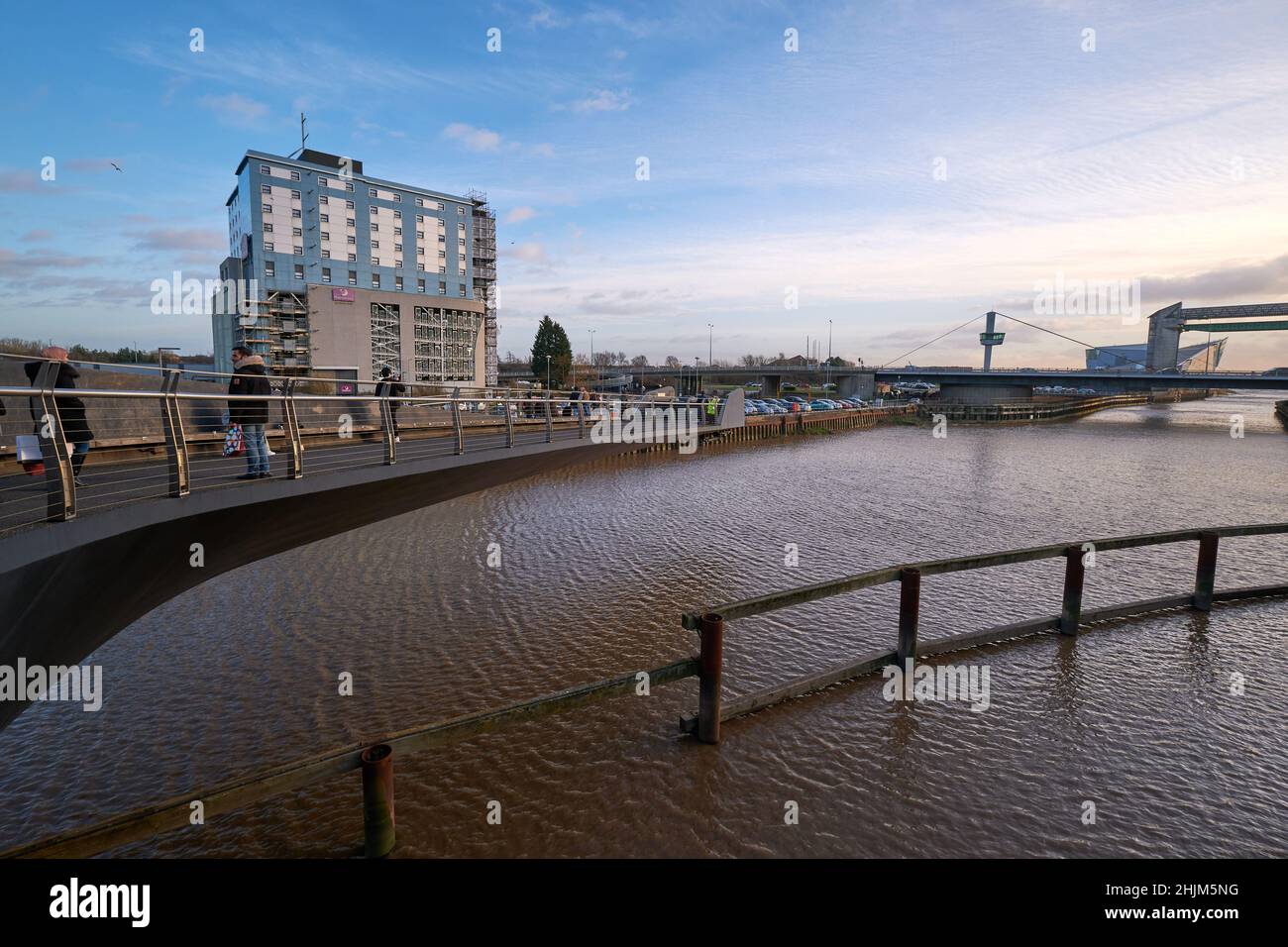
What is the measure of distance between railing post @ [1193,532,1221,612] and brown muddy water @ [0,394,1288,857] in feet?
1.57

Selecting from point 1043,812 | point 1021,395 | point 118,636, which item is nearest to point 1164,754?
point 1043,812

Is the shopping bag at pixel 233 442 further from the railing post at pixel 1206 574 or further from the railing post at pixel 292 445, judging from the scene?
the railing post at pixel 1206 574

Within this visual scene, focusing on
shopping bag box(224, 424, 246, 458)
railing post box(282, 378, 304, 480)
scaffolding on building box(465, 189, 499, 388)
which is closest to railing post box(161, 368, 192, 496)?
railing post box(282, 378, 304, 480)

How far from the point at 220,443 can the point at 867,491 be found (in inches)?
873

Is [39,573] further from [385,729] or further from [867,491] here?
[867,491]

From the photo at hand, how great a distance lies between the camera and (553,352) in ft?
310

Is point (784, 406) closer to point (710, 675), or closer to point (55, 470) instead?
point (710, 675)

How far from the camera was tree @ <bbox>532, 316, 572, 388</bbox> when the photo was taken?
308 ft

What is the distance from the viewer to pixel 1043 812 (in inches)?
251

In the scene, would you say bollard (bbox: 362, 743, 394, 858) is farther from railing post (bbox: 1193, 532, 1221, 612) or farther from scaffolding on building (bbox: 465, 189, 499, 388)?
scaffolding on building (bbox: 465, 189, 499, 388)

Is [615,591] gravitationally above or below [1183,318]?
below

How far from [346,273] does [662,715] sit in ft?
213

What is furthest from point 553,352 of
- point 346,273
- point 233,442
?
point 233,442
